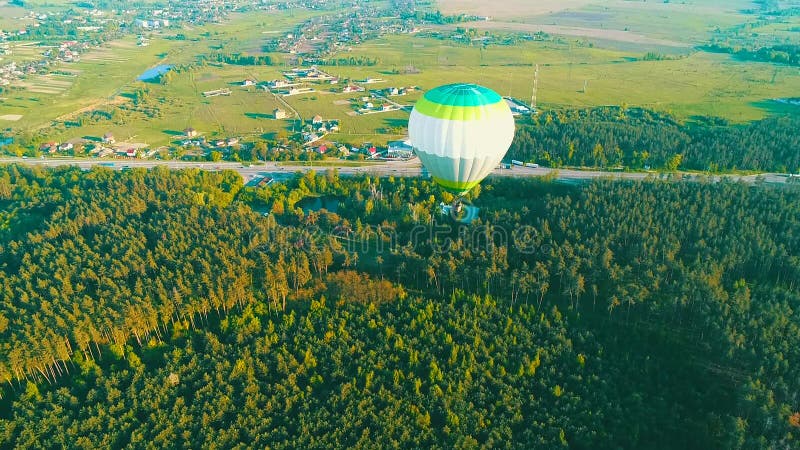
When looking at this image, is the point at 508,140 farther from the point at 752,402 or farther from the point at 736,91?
the point at 736,91

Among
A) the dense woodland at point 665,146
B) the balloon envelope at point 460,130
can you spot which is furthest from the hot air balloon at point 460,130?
the dense woodland at point 665,146

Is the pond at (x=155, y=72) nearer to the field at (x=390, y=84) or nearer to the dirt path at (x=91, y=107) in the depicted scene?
the field at (x=390, y=84)

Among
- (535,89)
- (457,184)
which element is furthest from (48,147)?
(535,89)

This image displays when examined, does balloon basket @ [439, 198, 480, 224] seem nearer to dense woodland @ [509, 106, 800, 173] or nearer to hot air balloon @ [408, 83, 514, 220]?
hot air balloon @ [408, 83, 514, 220]

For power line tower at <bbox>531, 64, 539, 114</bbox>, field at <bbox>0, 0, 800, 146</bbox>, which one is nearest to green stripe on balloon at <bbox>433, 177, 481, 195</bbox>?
field at <bbox>0, 0, 800, 146</bbox>

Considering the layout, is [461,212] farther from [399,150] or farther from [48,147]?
[48,147]

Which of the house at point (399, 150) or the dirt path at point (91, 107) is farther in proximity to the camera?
the dirt path at point (91, 107)
